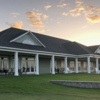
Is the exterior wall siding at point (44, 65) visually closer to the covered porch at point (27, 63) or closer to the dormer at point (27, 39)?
the covered porch at point (27, 63)

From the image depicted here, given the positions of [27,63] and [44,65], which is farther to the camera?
[44,65]

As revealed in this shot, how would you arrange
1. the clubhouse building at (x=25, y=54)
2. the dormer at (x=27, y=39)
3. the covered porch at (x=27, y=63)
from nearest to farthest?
the clubhouse building at (x=25, y=54) < the covered porch at (x=27, y=63) < the dormer at (x=27, y=39)

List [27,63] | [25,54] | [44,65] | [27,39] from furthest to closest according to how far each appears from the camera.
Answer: [44,65]
[27,63]
[27,39]
[25,54]

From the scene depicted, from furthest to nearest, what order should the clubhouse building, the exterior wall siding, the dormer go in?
the exterior wall siding, the dormer, the clubhouse building

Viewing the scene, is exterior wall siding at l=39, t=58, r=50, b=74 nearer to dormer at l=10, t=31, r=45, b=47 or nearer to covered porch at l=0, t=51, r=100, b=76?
covered porch at l=0, t=51, r=100, b=76

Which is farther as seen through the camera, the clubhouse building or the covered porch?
the covered porch

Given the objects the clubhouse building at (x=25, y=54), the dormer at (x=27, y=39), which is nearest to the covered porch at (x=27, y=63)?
the clubhouse building at (x=25, y=54)

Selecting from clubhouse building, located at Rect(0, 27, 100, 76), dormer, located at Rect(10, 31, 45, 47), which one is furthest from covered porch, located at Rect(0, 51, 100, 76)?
dormer, located at Rect(10, 31, 45, 47)

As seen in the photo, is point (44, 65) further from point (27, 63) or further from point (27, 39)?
point (27, 39)

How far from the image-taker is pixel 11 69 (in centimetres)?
2183

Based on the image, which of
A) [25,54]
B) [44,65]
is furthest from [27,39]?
[44,65]

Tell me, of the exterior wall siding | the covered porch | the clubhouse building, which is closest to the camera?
the clubhouse building

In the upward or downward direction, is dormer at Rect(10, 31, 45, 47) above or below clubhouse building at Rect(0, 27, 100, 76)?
above

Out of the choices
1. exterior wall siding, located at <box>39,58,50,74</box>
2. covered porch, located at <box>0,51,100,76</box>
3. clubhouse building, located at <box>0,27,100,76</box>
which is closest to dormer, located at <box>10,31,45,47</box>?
clubhouse building, located at <box>0,27,100,76</box>
